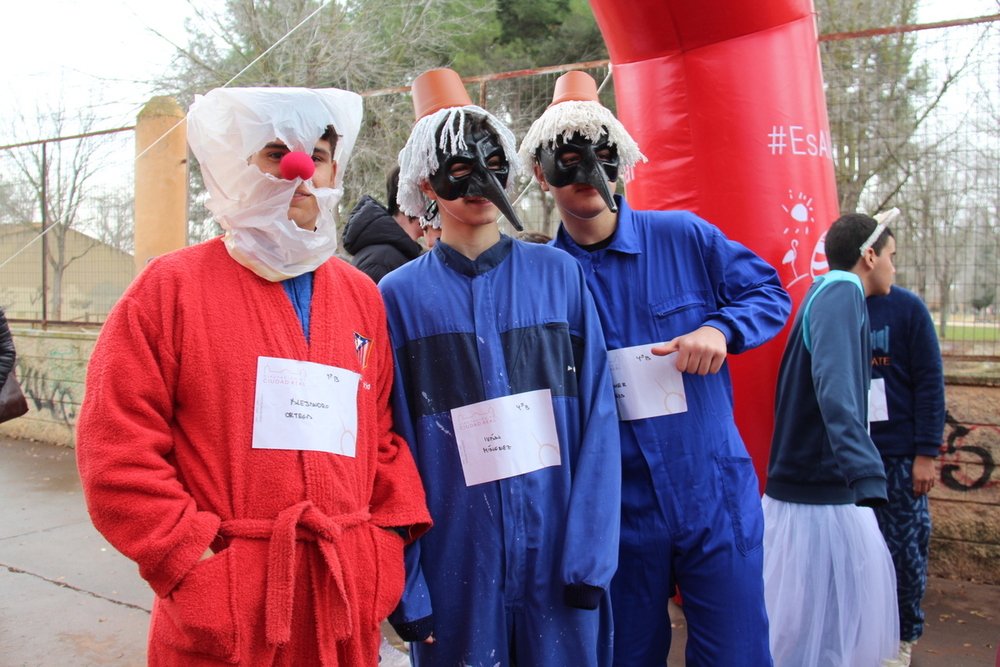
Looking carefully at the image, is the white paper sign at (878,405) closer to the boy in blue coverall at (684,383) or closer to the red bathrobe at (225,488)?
the boy in blue coverall at (684,383)

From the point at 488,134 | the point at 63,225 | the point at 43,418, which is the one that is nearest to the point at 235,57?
the point at 63,225

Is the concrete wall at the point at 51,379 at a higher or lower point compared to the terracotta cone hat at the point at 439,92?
lower

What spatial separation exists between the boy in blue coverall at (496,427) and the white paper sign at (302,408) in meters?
0.24

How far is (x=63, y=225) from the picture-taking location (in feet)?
26.7

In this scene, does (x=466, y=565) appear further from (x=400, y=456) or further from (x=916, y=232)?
(x=916, y=232)

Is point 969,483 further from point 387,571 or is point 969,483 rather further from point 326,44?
point 326,44

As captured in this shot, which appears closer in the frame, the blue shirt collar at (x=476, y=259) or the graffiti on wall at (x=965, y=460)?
the blue shirt collar at (x=476, y=259)

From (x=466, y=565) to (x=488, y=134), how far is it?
3.64 feet

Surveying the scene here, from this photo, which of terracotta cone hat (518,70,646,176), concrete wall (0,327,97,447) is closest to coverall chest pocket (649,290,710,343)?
terracotta cone hat (518,70,646,176)

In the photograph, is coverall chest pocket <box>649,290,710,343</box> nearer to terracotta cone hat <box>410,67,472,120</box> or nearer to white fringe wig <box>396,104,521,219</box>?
white fringe wig <box>396,104,521,219</box>

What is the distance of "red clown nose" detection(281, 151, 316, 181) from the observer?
1.75m

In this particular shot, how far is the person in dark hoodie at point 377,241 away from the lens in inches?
135

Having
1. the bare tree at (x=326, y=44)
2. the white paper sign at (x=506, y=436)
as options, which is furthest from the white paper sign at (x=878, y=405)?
the bare tree at (x=326, y=44)

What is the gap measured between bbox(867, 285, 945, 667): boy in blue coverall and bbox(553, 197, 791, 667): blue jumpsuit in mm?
1627
